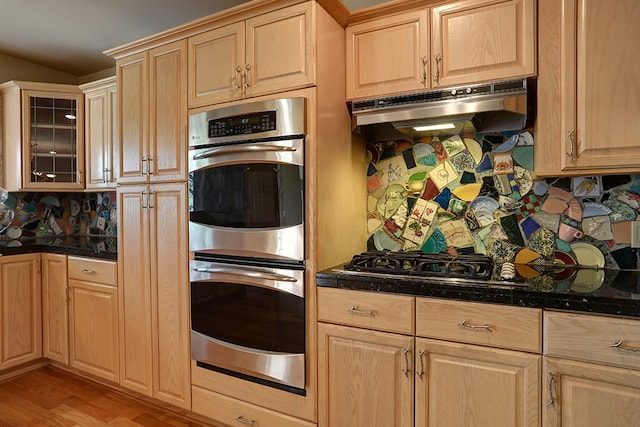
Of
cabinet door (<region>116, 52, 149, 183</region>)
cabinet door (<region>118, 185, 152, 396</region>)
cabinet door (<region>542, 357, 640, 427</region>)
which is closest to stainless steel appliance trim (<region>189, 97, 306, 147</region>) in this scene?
cabinet door (<region>116, 52, 149, 183</region>)

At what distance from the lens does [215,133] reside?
2.03 metres

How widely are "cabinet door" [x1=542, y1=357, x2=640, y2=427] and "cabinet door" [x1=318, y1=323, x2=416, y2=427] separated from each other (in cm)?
50

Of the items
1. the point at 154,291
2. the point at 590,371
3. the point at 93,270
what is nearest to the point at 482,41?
the point at 590,371

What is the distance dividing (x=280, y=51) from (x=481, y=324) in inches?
59.6

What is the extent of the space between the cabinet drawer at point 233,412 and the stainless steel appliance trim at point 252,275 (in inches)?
24.5

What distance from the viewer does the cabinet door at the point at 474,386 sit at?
1.38 meters

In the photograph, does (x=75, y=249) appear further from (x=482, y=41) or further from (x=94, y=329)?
(x=482, y=41)

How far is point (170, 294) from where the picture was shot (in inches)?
88.4

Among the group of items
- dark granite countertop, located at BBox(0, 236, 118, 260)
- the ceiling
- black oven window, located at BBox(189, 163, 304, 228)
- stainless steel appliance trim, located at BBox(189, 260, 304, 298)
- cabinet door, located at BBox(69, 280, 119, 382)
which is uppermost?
the ceiling

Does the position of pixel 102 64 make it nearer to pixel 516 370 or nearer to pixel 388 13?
pixel 388 13

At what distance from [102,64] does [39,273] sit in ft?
6.56

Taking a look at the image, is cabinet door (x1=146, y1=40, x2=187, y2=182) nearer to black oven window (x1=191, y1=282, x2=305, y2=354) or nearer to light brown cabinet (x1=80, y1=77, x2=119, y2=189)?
black oven window (x1=191, y1=282, x2=305, y2=354)

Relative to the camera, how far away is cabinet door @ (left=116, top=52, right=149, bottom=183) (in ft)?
7.63

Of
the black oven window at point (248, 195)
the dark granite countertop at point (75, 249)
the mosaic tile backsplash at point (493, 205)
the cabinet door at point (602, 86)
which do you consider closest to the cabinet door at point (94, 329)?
the dark granite countertop at point (75, 249)
